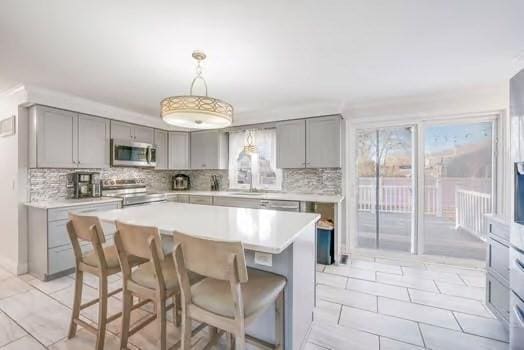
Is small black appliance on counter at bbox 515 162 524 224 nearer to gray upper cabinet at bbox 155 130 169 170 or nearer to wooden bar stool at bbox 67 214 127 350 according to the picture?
wooden bar stool at bbox 67 214 127 350

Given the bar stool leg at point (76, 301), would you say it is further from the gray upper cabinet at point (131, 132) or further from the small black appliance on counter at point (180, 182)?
the small black appliance on counter at point (180, 182)

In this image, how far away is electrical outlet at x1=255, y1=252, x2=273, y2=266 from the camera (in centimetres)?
155

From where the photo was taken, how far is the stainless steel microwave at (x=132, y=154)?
3.85 metres

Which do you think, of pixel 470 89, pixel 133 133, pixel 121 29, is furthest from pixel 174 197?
pixel 470 89

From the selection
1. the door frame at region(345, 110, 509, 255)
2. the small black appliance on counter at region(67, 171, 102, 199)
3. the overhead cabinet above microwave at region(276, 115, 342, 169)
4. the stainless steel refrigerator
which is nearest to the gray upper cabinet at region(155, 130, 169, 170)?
the small black appliance on counter at region(67, 171, 102, 199)

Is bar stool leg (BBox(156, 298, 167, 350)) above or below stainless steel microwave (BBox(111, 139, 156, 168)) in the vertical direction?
below

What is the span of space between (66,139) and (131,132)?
0.97 meters

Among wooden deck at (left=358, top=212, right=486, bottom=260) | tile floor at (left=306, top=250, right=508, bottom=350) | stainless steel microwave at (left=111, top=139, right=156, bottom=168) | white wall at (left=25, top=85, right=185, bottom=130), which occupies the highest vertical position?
white wall at (left=25, top=85, right=185, bottom=130)

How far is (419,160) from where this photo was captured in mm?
3494

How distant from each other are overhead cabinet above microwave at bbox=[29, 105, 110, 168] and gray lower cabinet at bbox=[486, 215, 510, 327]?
189 inches

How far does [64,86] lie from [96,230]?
233 cm

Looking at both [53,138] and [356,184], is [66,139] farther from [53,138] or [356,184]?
[356,184]

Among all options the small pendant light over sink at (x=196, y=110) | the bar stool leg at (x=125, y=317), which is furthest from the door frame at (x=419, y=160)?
the bar stool leg at (x=125, y=317)

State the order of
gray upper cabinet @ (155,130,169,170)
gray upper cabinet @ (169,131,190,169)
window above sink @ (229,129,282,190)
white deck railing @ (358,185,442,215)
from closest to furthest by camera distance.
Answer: white deck railing @ (358,185,442,215)
window above sink @ (229,129,282,190)
gray upper cabinet @ (155,130,169,170)
gray upper cabinet @ (169,131,190,169)
